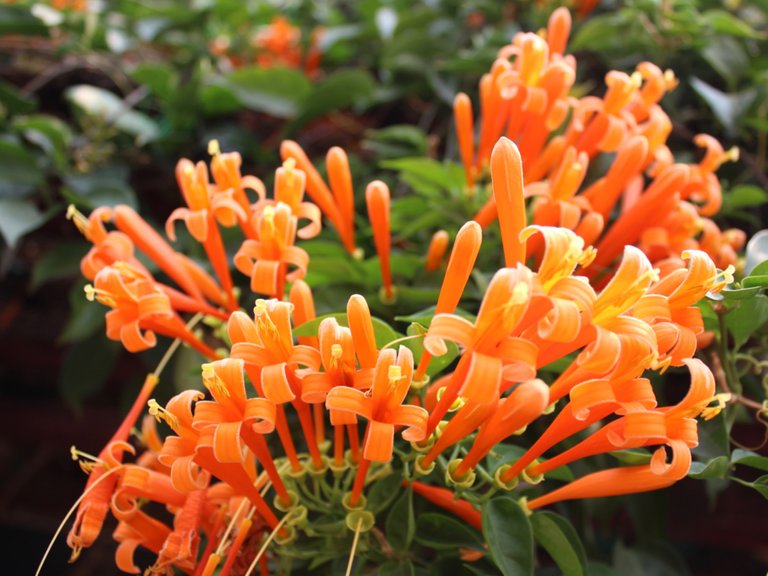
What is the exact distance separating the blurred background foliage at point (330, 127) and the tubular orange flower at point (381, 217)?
1.3 inches

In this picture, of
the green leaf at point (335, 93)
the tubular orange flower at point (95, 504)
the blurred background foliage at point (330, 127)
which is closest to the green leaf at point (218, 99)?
the blurred background foliage at point (330, 127)

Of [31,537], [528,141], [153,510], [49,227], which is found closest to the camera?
[528,141]

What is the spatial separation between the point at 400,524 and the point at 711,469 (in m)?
0.22

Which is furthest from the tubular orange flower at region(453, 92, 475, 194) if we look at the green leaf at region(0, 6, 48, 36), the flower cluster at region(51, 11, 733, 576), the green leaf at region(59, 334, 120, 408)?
the green leaf at region(0, 6, 48, 36)

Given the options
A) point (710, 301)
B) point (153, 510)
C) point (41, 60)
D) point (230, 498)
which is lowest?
point (153, 510)

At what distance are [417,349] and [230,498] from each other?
194 mm

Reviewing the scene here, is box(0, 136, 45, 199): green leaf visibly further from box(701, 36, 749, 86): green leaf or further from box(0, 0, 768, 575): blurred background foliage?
box(701, 36, 749, 86): green leaf

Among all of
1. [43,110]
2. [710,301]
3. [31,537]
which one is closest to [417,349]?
[710,301]

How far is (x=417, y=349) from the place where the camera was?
50 cm

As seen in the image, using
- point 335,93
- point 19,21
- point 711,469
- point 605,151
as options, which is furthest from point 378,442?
point 19,21

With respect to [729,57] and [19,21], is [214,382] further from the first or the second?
[19,21]

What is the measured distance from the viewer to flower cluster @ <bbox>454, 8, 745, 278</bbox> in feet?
2.04

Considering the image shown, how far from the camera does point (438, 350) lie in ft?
1.37

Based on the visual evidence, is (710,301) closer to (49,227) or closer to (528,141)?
(528,141)
